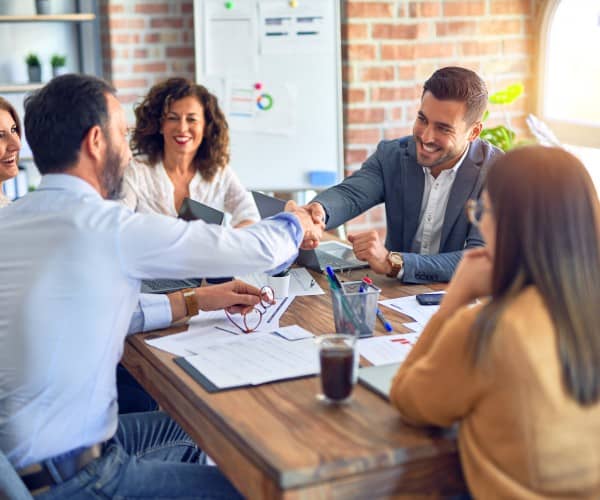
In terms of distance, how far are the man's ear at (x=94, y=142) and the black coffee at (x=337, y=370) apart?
632 mm

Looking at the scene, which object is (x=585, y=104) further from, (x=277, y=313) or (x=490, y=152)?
(x=277, y=313)

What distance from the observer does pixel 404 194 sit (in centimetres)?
279

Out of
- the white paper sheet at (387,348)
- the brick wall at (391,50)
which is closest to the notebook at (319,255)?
the white paper sheet at (387,348)

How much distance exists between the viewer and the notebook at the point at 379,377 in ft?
5.16

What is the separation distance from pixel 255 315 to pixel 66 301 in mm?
595

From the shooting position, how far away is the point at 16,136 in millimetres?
2891

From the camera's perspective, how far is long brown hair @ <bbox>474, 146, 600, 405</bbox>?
122cm

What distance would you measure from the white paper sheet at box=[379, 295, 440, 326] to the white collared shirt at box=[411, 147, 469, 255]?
21.3 inches

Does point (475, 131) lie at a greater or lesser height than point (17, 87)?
lesser

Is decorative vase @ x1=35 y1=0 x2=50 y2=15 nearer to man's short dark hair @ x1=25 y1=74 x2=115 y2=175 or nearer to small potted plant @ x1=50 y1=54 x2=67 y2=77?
small potted plant @ x1=50 y1=54 x2=67 y2=77

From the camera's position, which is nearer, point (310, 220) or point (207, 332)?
point (207, 332)

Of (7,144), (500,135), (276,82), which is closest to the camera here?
(7,144)

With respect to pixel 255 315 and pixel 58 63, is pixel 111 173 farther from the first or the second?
pixel 58 63

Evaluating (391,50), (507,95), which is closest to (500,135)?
(507,95)
